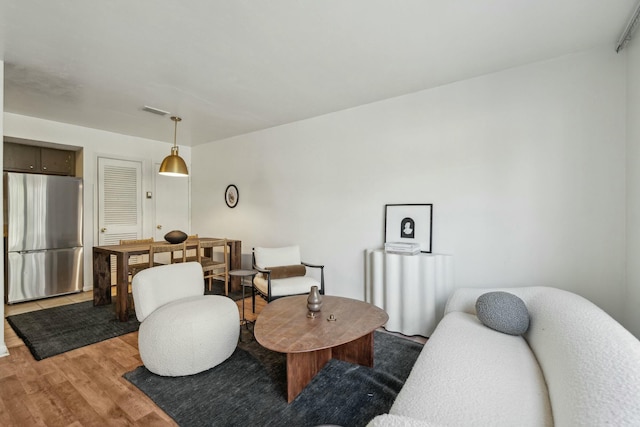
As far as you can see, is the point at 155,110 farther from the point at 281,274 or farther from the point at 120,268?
the point at 281,274

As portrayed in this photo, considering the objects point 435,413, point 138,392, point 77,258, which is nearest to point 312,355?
point 435,413

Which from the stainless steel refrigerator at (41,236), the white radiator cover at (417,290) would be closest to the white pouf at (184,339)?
the white radiator cover at (417,290)

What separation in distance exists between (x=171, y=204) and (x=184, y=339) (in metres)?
4.03

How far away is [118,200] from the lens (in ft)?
16.1

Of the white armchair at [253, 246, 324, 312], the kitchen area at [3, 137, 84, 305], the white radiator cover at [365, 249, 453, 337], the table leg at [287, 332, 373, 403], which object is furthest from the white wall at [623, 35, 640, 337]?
the kitchen area at [3, 137, 84, 305]

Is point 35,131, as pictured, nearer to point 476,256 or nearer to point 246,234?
point 246,234

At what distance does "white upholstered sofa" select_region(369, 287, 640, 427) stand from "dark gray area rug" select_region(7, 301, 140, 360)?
302 centimetres

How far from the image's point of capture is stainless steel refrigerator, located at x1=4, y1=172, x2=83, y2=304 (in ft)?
12.8

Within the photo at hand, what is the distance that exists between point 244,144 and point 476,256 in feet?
12.3

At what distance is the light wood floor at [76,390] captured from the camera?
177 cm

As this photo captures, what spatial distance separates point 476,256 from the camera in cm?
287

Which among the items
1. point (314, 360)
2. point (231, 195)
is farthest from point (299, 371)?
point (231, 195)

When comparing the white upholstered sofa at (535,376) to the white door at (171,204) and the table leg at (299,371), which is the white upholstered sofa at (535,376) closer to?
the table leg at (299,371)

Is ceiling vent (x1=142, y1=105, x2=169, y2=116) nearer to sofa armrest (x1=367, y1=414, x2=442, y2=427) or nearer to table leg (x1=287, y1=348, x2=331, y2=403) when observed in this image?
table leg (x1=287, y1=348, x2=331, y2=403)
